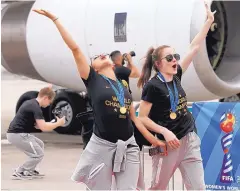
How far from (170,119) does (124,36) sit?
5104 millimetres

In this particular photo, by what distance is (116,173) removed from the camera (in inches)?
215

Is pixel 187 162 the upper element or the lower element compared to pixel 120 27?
lower

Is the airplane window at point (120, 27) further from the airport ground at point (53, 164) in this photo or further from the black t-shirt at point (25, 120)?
the black t-shirt at point (25, 120)

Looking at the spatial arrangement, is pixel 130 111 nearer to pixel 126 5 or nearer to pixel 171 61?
pixel 171 61

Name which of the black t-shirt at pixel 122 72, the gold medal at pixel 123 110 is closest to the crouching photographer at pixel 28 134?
the black t-shirt at pixel 122 72

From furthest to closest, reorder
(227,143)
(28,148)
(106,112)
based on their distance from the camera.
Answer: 1. (28,148)
2. (227,143)
3. (106,112)

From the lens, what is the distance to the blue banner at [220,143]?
22.9 feet

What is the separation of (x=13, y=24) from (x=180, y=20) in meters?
3.69

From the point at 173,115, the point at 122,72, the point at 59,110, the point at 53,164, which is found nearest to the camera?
the point at 173,115

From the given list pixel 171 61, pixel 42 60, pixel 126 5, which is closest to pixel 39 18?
pixel 42 60

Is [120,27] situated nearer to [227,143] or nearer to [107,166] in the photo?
[227,143]

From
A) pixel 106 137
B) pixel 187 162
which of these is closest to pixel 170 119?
pixel 187 162

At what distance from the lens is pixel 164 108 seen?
579 centimetres

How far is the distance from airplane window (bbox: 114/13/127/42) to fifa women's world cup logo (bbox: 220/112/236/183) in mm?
3995
